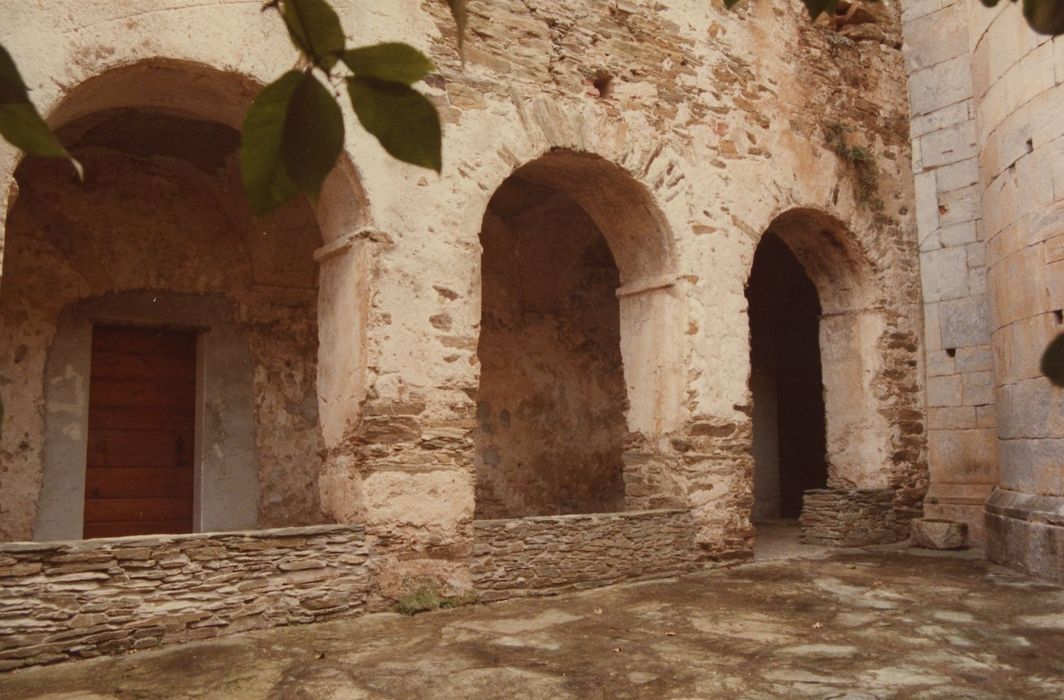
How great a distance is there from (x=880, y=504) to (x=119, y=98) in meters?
6.30

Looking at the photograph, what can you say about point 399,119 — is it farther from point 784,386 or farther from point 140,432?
point 784,386

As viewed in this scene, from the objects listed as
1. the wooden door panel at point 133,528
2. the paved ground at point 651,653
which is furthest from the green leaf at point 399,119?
the wooden door panel at point 133,528

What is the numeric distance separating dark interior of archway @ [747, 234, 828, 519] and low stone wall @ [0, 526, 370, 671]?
6.72 metres

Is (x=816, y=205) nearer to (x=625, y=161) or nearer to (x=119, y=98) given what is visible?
(x=625, y=161)

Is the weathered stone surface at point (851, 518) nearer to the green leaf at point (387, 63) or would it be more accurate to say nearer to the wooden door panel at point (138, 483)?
the wooden door panel at point (138, 483)

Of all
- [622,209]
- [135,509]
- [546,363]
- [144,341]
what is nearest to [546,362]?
[546,363]

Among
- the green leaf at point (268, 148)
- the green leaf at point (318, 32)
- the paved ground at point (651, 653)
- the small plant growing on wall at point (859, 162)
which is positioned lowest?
the paved ground at point (651, 653)

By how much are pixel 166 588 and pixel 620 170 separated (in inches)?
149

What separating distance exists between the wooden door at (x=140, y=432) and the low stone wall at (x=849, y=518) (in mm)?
4930

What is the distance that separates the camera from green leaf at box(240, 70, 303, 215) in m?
0.66

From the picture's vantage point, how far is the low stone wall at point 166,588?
390cm

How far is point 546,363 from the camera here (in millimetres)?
8797

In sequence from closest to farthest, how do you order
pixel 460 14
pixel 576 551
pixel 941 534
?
→ 1. pixel 460 14
2. pixel 576 551
3. pixel 941 534

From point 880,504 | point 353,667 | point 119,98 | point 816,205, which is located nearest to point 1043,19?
point 353,667
